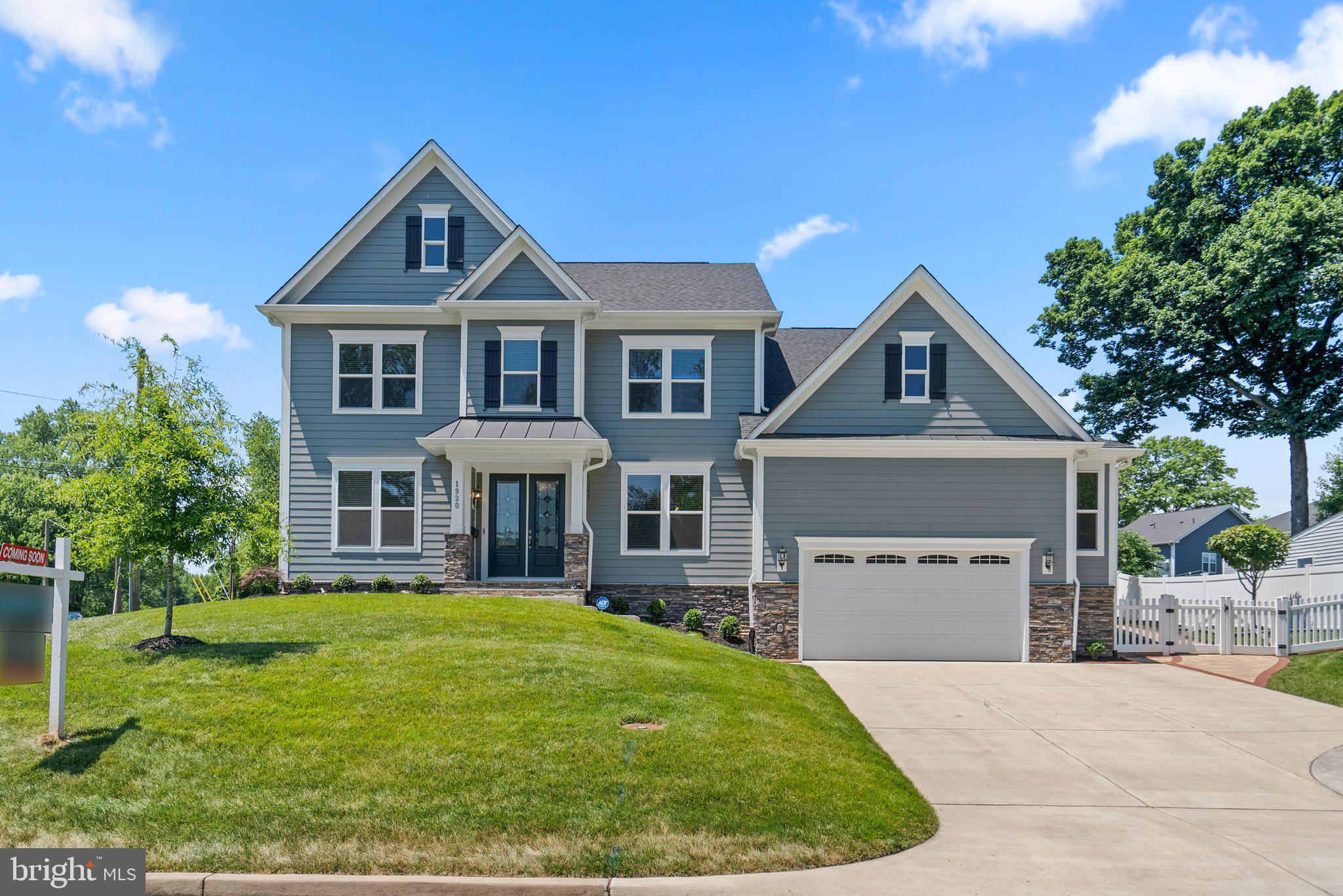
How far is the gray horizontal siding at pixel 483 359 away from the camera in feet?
64.0

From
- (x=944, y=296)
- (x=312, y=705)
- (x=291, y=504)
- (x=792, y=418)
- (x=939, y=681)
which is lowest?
(x=939, y=681)

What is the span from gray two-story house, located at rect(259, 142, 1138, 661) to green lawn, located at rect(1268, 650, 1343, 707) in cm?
345

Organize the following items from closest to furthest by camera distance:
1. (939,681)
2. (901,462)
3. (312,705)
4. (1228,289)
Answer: (312,705)
(939,681)
(901,462)
(1228,289)

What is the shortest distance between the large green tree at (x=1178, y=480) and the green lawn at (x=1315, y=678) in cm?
4269

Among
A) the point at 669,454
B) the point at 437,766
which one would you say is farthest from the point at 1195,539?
the point at 437,766

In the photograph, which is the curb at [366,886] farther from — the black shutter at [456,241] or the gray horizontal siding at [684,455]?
the black shutter at [456,241]

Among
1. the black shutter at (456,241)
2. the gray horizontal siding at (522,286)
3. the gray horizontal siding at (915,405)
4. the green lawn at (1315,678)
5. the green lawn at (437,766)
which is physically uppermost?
the black shutter at (456,241)

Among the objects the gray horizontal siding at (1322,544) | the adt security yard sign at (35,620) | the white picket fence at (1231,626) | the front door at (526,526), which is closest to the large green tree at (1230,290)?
the gray horizontal siding at (1322,544)

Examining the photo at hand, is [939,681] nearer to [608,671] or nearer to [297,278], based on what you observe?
[608,671]

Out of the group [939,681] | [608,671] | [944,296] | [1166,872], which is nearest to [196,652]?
[608,671]

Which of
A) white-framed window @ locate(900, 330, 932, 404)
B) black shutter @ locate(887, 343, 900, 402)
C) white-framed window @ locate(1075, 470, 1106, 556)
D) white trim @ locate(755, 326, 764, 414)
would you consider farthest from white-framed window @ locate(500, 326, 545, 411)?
white-framed window @ locate(1075, 470, 1106, 556)

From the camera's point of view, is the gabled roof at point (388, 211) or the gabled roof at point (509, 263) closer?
the gabled roof at point (509, 263)

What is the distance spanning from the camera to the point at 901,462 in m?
18.6

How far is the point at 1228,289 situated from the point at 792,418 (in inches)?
712
